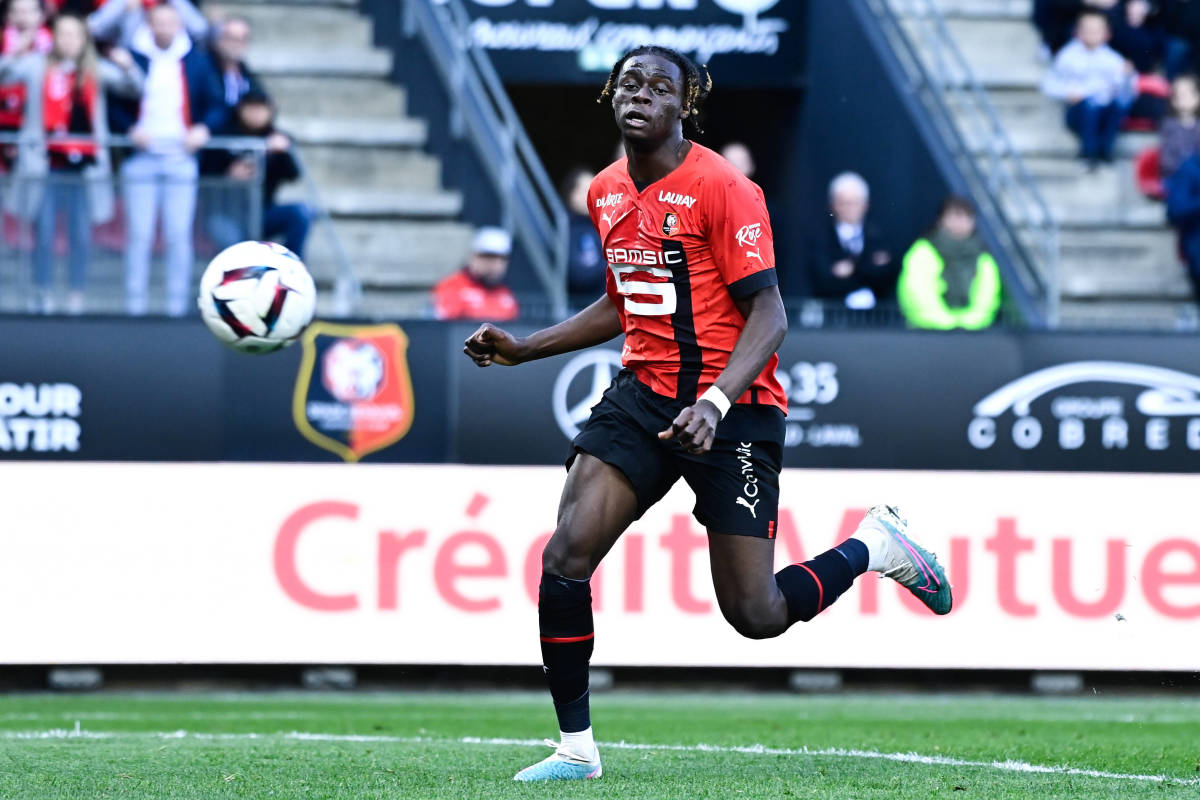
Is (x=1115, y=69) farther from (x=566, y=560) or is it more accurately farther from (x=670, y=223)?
(x=566, y=560)

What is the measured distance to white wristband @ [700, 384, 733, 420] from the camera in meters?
5.70

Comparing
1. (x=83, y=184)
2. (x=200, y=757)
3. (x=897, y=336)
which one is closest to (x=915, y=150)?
(x=897, y=336)

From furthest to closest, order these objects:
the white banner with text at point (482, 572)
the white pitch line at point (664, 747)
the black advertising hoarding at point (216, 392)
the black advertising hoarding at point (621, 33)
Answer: the black advertising hoarding at point (621, 33) < the black advertising hoarding at point (216, 392) < the white banner with text at point (482, 572) < the white pitch line at point (664, 747)

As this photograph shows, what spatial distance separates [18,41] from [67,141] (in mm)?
1296

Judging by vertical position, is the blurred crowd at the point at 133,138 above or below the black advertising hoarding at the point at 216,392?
above

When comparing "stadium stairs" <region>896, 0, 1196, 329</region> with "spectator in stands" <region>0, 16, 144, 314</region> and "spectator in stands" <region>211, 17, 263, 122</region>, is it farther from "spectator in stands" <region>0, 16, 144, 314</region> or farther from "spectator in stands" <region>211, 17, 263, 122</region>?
"spectator in stands" <region>0, 16, 144, 314</region>

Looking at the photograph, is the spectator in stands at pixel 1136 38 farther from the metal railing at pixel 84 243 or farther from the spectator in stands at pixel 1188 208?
the metal railing at pixel 84 243

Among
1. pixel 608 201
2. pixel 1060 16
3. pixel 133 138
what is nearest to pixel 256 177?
pixel 133 138

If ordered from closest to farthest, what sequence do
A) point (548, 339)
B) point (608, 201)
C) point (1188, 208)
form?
point (608, 201) < point (548, 339) < point (1188, 208)

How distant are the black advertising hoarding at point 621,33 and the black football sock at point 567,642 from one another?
1090 centimetres

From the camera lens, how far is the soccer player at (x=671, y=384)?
5.98 m

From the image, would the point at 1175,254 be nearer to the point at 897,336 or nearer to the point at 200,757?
the point at 897,336

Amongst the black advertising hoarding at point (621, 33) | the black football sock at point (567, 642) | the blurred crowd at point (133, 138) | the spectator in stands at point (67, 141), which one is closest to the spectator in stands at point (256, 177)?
the blurred crowd at point (133, 138)

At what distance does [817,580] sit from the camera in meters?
6.38
